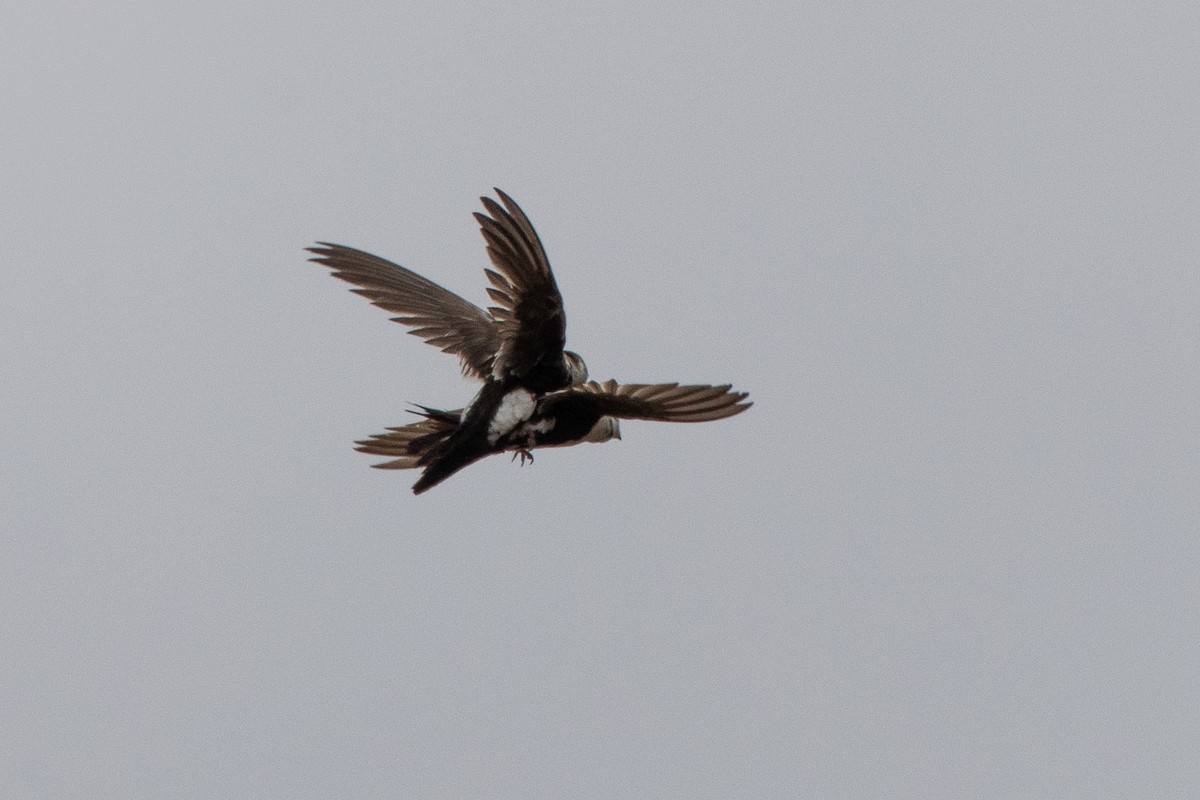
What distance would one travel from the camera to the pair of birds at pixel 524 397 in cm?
606

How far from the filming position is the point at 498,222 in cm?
596

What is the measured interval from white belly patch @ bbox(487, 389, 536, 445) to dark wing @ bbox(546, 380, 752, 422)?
15.2 inches

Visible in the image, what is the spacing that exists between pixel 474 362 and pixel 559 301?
1293 millimetres

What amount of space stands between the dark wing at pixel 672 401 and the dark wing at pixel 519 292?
0.33 meters

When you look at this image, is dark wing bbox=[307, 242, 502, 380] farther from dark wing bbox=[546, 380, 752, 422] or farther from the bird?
dark wing bbox=[546, 380, 752, 422]

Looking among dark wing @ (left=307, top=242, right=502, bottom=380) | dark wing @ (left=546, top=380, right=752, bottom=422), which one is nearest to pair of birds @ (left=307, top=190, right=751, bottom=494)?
dark wing @ (left=546, top=380, right=752, bottom=422)

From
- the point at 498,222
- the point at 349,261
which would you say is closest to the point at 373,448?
the point at 349,261

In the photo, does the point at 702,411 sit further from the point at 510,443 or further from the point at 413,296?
the point at 413,296

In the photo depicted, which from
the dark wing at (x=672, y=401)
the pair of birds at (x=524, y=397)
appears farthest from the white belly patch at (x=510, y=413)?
the dark wing at (x=672, y=401)

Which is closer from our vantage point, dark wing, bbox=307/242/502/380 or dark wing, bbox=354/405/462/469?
dark wing, bbox=354/405/462/469

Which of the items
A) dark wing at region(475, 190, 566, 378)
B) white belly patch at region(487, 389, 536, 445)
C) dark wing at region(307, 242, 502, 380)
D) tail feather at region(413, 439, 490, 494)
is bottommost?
tail feather at region(413, 439, 490, 494)

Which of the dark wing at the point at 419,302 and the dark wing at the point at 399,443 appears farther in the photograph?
the dark wing at the point at 419,302

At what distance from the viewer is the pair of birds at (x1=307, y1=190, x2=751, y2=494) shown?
6059 millimetres

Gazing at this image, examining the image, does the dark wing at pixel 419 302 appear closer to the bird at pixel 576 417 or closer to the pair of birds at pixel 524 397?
the pair of birds at pixel 524 397
